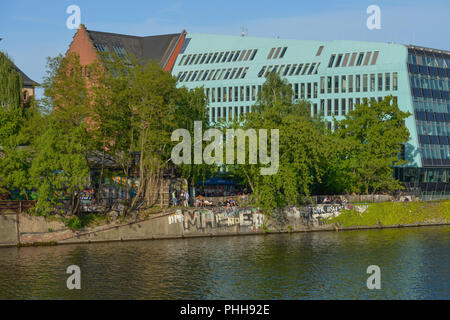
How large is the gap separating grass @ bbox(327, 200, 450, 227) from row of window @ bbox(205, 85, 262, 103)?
46099 mm

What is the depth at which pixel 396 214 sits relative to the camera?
86.6m

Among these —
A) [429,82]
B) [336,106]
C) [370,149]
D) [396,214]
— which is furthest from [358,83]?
[396,214]

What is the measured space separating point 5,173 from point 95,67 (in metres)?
15.0

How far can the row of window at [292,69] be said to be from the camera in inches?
4813

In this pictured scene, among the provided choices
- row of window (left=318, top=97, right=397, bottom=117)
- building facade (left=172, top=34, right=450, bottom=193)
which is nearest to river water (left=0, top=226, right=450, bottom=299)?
building facade (left=172, top=34, right=450, bottom=193)

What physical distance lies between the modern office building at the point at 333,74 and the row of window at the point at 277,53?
179mm

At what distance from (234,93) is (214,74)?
6.04m

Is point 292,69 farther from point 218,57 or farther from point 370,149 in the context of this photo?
point 370,149

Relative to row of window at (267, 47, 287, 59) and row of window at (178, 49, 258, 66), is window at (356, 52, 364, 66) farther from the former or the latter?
row of window at (178, 49, 258, 66)

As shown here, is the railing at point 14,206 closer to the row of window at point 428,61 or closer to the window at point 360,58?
the window at point 360,58

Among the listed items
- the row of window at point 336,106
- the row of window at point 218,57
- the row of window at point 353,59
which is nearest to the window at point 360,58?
the row of window at point 353,59

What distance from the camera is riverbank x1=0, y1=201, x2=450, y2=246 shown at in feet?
229

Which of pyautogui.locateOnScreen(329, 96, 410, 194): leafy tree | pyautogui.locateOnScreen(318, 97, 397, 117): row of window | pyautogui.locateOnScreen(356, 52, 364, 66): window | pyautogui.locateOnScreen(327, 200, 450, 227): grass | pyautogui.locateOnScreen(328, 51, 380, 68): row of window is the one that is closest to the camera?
pyautogui.locateOnScreen(327, 200, 450, 227): grass


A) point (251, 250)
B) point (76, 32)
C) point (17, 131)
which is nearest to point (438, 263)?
point (251, 250)
